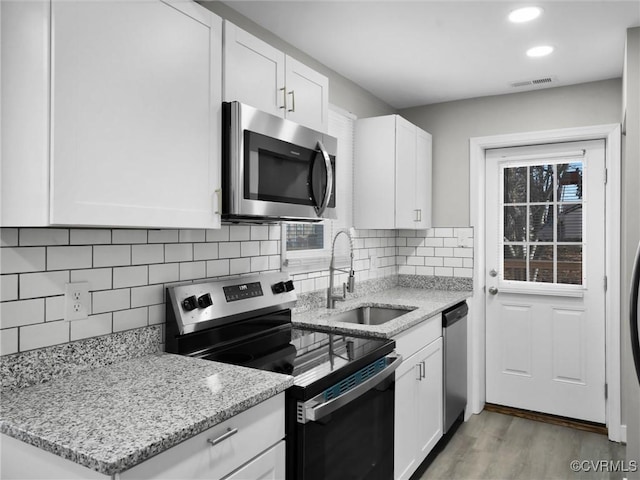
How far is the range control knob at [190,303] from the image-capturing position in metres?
1.83

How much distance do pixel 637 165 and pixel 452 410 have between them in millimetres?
1792

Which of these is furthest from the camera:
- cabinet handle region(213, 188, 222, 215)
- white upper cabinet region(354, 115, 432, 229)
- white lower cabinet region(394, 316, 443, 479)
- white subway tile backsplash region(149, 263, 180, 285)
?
white upper cabinet region(354, 115, 432, 229)

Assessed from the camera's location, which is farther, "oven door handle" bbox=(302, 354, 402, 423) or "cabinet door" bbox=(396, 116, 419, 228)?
"cabinet door" bbox=(396, 116, 419, 228)

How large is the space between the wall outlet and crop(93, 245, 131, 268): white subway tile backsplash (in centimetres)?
9

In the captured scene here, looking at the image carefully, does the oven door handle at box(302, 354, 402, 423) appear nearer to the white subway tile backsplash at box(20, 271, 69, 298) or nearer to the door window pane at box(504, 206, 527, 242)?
the white subway tile backsplash at box(20, 271, 69, 298)

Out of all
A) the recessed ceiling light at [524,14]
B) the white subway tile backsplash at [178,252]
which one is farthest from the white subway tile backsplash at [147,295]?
the recessed ceiling light at [524,14]

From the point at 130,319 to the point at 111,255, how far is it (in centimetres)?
24

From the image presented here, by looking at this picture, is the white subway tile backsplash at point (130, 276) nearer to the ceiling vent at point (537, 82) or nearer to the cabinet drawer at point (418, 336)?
the cabinet drawer at point (418, 336)

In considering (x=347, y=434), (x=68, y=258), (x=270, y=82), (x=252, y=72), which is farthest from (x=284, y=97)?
(x=347, y=434)

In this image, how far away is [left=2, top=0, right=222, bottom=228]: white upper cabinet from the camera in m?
1.17

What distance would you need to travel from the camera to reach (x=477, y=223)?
143 inches

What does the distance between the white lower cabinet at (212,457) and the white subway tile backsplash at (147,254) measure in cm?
73

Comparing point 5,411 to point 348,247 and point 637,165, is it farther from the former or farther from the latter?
point 637,165

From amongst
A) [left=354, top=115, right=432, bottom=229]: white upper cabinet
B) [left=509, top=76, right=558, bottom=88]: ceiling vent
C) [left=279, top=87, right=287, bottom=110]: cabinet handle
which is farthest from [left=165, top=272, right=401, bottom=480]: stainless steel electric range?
[left=509, top=76, right=558, bottom=88]: ceiling vent
